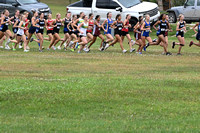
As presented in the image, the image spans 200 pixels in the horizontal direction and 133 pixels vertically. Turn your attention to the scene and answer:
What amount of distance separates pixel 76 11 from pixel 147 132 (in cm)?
2552

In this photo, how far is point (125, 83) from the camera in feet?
46.1

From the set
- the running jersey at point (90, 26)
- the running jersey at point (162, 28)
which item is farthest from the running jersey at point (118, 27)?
the running jersey at point (162, 28)

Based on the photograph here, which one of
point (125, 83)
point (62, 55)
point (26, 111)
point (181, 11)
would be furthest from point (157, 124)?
point (181, 11)

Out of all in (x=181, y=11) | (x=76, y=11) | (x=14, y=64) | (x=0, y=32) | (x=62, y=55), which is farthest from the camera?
(x=181, y=11)

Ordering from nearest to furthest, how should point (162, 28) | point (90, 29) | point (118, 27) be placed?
1. point (162, 28)
2. point (118, 27)
3. point (90, 29)

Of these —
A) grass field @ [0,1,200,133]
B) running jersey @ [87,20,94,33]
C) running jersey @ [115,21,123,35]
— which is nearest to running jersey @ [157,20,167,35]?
running jersey @ [115,21,123,35]

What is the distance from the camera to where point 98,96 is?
485 inches

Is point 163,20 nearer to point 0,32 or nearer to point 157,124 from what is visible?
point 0,32

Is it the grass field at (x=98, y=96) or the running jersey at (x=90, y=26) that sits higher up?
the running jersey at (x=90, y=26)

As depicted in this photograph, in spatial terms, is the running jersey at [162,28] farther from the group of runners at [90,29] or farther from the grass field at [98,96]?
the grass field at [98,96]

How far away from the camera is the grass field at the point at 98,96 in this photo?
31.7 feet

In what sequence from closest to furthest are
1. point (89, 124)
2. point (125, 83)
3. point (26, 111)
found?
point (89, 124) → point (26, 111) → point (125, 83)

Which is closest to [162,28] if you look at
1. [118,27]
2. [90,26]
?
[118,27]

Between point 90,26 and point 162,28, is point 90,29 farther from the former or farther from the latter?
point 162,28
